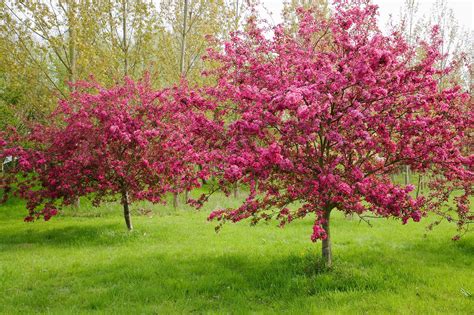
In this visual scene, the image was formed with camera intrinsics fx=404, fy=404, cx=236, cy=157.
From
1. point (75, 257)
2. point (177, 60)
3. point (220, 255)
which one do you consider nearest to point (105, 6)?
point (177, 60)

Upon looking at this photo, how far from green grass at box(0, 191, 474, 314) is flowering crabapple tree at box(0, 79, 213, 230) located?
1.53 metres

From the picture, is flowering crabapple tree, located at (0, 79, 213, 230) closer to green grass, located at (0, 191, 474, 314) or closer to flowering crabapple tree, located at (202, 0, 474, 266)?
green grass, located at (0, 191, 474, 314)

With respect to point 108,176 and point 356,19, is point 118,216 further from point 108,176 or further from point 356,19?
point 356,19

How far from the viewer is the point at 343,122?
265 inches

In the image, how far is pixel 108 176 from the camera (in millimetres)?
12219

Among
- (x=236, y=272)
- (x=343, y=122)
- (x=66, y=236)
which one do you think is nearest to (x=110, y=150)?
(x=66, y=236)

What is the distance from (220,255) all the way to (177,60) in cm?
1810

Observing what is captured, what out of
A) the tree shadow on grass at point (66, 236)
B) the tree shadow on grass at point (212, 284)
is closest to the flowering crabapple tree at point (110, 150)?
the tree shadow on grass at point (66, 236)

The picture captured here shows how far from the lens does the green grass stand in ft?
21.5

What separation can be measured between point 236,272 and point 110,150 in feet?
19.1

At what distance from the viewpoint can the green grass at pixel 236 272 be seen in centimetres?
654

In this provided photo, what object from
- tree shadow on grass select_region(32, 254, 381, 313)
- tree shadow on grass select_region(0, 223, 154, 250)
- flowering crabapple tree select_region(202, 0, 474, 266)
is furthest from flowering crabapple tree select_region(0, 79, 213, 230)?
flowering crabapple tree select_region(202, 0, 474, 266)

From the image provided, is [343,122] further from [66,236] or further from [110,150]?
[66,236]

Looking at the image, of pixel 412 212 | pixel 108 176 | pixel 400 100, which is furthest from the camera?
pixel 108 176
